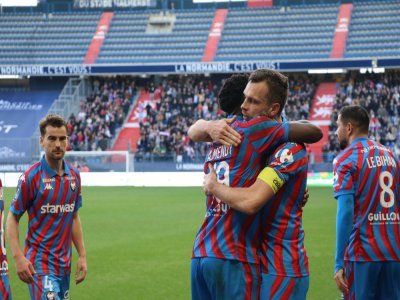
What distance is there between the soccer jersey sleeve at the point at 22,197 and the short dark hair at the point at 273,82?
2625mm

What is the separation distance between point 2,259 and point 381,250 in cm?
287

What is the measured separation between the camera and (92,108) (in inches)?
1801

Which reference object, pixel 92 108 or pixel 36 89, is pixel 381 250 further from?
pixel 36 89

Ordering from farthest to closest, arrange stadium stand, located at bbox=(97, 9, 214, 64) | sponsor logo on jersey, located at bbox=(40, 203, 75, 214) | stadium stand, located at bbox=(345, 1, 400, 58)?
stadium stand, located at bbox=(97, 9, 214, 64)
stadium stand, located at bbox=(345, 1, 400, 58)
sponsor logo on jersey, located at bbox=(40, 203, 75, 214)

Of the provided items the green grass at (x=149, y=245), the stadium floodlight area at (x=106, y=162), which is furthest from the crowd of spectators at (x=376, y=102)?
the green grass at (x=149, y=245)

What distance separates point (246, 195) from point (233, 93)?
732 millimetres

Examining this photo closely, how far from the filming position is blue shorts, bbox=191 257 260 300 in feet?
13.6

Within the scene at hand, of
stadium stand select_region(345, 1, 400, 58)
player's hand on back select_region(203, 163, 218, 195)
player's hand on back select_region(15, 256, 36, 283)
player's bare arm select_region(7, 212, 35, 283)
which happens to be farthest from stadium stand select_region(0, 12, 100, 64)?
player's hand on back select_region(203, 163, 218, 195)

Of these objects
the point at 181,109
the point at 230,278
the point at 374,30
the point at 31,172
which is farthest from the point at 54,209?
the point at 374,30

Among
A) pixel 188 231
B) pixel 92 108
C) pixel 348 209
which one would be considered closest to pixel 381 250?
pixel 348 209

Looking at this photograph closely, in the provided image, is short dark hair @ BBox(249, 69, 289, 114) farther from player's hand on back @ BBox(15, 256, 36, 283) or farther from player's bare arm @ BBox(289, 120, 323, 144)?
player's hand on back @ BBox(15, 256, 36, 283)

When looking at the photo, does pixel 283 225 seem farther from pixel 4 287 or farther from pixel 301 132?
pixel 4 287

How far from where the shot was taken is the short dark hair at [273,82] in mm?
4148

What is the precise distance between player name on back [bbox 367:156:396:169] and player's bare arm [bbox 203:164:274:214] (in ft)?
6.39
